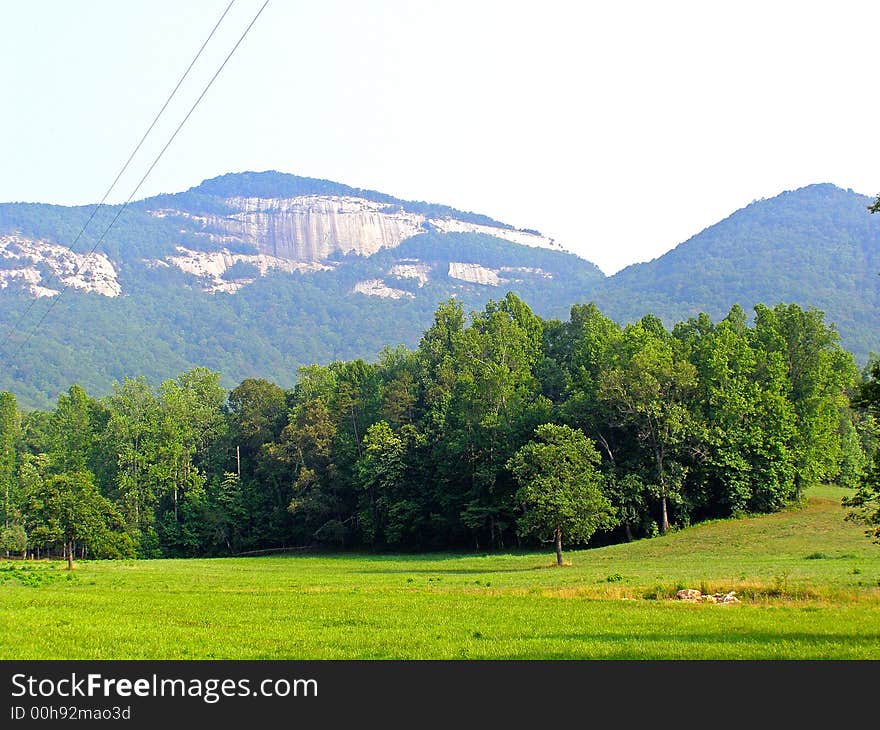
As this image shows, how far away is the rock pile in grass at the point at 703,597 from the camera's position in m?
30.8

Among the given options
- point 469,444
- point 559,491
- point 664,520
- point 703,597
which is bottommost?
point 664,520

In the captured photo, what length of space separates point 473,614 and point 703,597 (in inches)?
360

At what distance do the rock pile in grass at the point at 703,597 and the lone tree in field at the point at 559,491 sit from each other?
26.3 m

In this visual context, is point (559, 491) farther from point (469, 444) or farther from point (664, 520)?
point (469, 444)

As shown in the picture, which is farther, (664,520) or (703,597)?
(664,520)

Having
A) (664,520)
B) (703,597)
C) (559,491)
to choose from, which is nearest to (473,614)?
(703,597)

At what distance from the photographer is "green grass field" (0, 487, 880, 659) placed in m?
20.3

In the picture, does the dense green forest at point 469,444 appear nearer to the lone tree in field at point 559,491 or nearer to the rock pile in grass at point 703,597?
the lone tree in field at point 559,491

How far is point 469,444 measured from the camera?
85.0 metres

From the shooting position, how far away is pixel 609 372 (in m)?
78.1

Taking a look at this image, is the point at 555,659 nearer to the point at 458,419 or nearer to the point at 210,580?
the point at 210,580

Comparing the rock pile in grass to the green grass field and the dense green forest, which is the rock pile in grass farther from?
the dense green forest

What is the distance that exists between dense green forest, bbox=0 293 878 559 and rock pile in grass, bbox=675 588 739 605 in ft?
87.4
